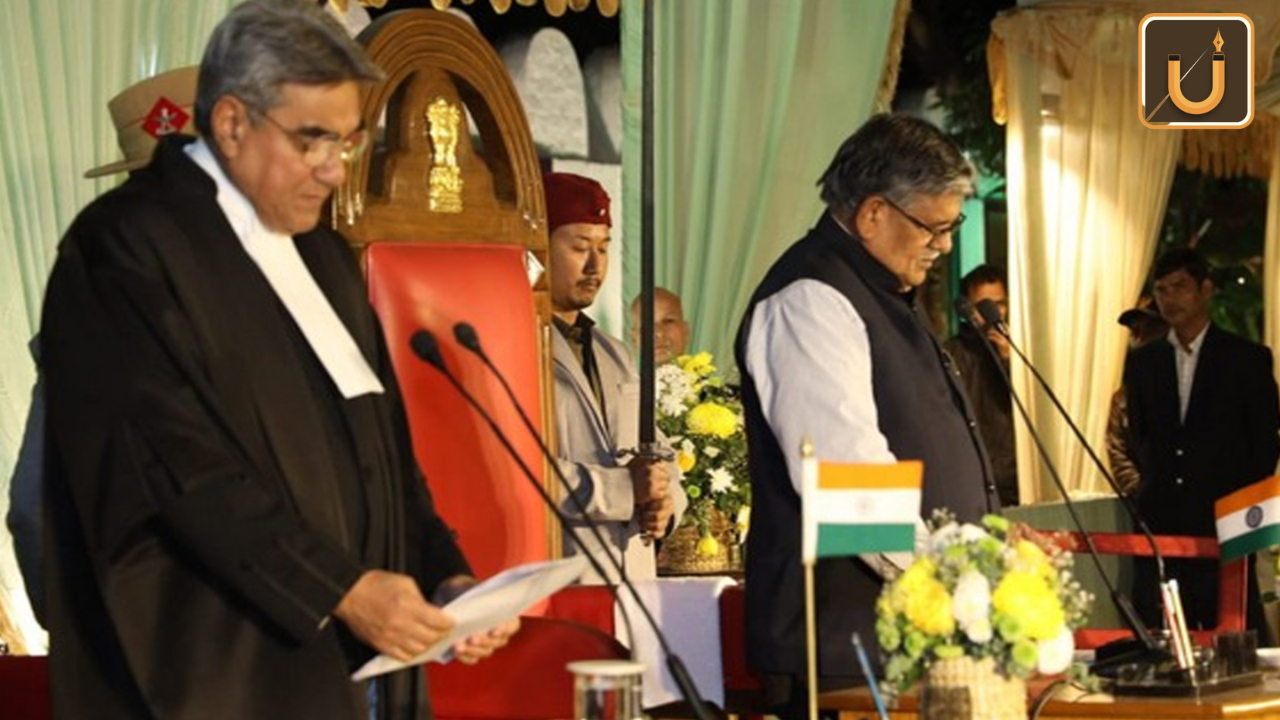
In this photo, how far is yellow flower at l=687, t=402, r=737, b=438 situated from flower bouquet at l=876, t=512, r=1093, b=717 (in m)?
2.24

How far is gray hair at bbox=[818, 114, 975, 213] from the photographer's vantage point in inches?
152

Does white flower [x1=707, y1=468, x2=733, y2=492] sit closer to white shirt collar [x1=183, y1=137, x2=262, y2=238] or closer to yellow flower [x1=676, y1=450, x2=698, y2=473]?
yellow flower [x1=676, y1=450, x2=698, y2=473]

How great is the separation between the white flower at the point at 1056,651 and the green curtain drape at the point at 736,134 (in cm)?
345

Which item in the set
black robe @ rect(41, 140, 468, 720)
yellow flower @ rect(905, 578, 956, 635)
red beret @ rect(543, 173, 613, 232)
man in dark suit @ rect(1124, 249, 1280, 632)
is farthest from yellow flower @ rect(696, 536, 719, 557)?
man in dark suit @ rect(1124, 249, 1280, 632)

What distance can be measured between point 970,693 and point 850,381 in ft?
2.34

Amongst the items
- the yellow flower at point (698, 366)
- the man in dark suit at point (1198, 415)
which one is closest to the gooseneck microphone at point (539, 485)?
the yellow flower at point (698, 366)

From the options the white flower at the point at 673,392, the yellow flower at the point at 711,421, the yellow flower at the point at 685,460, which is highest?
the white flower at the point at 673,392

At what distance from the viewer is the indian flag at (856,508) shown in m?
2.87

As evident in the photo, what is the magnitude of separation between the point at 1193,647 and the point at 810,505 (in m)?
1.35

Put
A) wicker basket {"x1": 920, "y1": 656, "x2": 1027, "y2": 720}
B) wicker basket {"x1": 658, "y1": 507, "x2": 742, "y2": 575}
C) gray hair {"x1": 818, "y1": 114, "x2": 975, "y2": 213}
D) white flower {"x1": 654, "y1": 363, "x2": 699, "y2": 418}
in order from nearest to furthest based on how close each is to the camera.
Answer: wicker basket {"x1": 920, "y1": 656, "x2": 1027, "y2": 720} → gray hair {"x1": 818, "y1": 114, "x2": 975, "y2": 213} → wicker basket {"x1": 658, "y1": 507, "x2": 742, "y2": 575} → white flower {"x1": 654, "y1": 363, "x2": 699, "y2": 418}

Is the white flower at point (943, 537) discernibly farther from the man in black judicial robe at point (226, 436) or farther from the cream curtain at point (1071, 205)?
the cream curtain at point (1071, 205)

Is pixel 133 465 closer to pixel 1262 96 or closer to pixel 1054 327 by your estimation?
pixel 1054 327

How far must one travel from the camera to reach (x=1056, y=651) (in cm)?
318

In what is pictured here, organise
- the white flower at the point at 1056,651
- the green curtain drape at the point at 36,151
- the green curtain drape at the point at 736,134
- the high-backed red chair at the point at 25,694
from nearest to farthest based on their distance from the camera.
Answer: the white flower at the point at 1056,651 < the high-backed red chair at the point at 25,694 < the green curtain drape at the point at 36,151 < the green curtain drape at the point at 736,134
